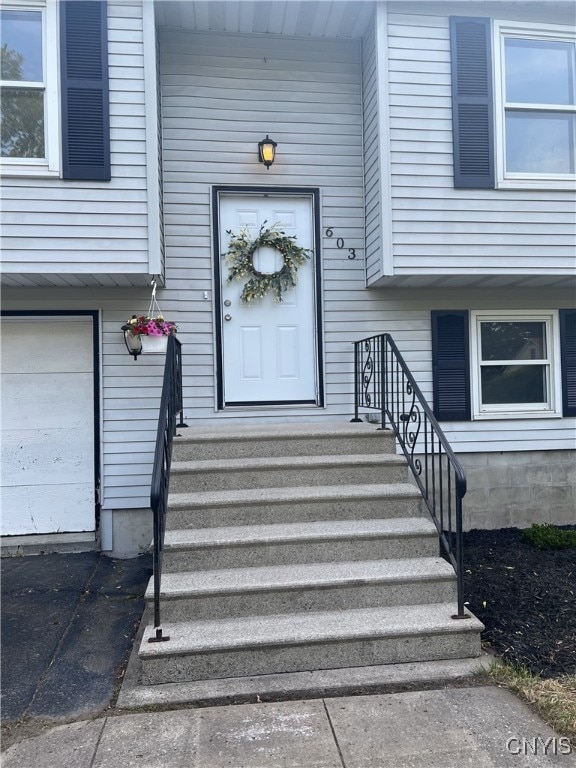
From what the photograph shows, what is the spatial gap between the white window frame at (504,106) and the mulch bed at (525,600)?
3036mm

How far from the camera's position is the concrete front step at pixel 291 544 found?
315 centimetres

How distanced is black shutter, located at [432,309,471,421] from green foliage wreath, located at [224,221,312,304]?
141 centimetres

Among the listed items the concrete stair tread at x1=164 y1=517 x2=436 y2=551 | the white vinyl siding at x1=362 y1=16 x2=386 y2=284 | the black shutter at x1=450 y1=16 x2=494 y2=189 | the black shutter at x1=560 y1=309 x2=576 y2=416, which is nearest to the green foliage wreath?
the white vinyl siding at x1=362 y1=16 x2=386 y2=284

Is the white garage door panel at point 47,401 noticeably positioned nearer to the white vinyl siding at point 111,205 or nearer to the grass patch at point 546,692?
the white vinyl siding at point 111,205

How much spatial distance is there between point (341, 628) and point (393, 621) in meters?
0.29

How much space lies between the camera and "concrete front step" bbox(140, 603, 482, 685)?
2669 mm

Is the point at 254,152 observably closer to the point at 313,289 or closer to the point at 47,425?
the point at 313,289

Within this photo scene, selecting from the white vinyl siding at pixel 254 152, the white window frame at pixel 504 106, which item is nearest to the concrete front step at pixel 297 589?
the white vinyl siding at pixel 254 152

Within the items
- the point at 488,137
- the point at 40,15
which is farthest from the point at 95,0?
the point at 488,137

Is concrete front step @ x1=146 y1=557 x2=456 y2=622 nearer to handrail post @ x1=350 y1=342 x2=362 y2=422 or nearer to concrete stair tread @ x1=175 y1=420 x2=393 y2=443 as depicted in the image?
concrete stair tread @ x1=175 y1=420 x2=393 y2=443

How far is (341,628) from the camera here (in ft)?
9.25

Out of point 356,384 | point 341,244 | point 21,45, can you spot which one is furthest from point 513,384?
point 21,45

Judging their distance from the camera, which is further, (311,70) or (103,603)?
(311,70)

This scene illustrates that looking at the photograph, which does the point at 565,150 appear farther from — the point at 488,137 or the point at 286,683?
the point at 286,683
